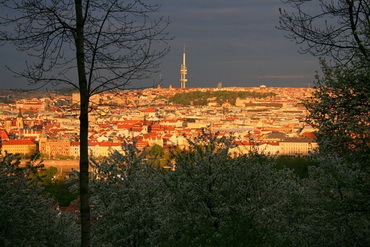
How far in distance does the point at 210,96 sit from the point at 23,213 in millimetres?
134586

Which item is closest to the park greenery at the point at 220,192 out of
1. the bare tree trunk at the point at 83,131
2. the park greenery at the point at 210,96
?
the bare tree trunk at the point at 83,131

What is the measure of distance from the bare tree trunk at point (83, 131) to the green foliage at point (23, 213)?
103 inches

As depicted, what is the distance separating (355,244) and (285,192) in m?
3.01

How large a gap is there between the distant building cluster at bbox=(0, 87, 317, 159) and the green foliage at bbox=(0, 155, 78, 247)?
0.98 metres

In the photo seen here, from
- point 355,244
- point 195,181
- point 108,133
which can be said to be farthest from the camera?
point 108,133

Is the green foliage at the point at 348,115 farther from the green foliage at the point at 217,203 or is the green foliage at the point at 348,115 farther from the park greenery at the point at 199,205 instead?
the green foliage at the point at 217,203

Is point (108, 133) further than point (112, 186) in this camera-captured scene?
Yes

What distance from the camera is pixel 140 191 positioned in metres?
9.59

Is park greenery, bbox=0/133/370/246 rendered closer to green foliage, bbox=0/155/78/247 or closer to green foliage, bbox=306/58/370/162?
green foliage, bbox=0/155/78/247

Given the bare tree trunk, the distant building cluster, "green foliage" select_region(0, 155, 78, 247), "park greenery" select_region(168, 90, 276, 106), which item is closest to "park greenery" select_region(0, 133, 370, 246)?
"green foliage" select_region(0, 155, 78, 247)

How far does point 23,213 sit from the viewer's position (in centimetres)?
779

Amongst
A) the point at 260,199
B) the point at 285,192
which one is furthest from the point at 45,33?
the point at 285,192

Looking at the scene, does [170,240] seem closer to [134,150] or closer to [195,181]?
[195,181]

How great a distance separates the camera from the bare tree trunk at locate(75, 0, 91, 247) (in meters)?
4.67
